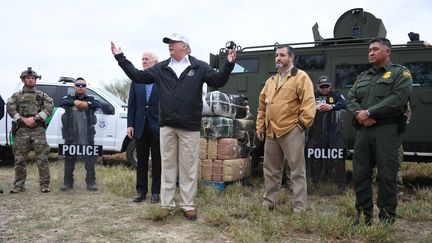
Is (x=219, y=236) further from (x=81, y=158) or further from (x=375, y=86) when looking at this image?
(x=81, y=158)

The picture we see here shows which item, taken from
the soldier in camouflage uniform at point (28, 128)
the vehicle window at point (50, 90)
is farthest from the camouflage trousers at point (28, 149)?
the vehicle window at point (50, 90)

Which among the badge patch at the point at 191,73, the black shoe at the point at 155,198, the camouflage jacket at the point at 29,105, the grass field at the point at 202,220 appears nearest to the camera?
the grass field at the point at 202,220

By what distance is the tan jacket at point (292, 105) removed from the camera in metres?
4.16

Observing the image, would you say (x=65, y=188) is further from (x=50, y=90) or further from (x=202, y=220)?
(x=50, y=90)

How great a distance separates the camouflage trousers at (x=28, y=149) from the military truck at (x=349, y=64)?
3.49m

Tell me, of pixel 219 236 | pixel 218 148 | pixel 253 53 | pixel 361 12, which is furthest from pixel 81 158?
pixel 361 12

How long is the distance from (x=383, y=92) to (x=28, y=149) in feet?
15.0

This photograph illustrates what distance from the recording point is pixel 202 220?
3994mm

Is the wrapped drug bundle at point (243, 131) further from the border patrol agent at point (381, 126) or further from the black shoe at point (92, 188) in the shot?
the border patrol agent at point (381, 126)

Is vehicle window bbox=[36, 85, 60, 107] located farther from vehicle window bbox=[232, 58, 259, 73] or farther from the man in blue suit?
the man in blue suit

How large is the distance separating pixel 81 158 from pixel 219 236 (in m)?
3.07

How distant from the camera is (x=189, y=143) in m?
4.08

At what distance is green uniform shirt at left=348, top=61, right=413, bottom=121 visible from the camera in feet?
11.4

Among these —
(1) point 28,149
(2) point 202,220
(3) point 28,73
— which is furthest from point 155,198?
(3) point 28,73
